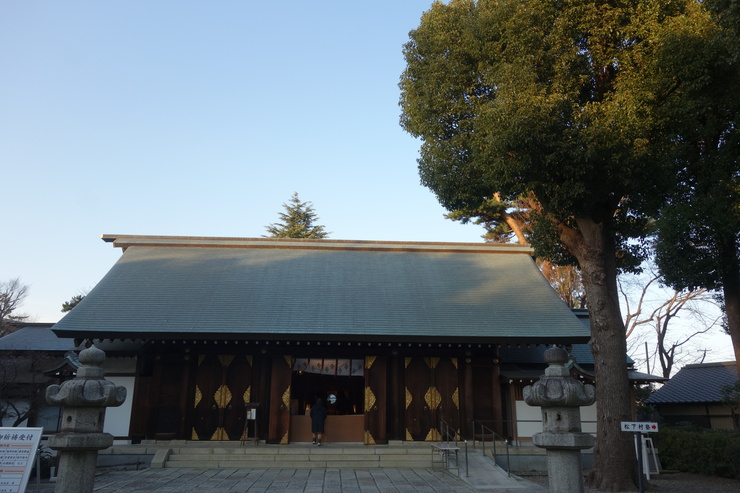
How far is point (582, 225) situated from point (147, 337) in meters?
11.8

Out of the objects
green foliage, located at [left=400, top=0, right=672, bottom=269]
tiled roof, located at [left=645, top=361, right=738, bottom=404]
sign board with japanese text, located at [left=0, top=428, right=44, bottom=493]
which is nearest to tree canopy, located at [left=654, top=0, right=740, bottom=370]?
green foliage, located at [left=400, top=0, right=672, bottom=269]

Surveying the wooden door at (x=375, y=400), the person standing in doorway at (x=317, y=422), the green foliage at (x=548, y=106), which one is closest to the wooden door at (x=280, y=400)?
the person standing in doorway at (x=317, y=422)

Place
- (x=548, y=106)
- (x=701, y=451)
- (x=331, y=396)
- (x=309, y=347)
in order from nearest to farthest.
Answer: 1. (x=548, y=106)
2. (x=701, y=451)
3. (x=309, y=347)
4. (x=331, y=396)

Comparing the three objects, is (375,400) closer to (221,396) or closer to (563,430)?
(221,396)

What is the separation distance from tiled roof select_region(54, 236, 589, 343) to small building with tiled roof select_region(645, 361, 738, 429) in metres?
8.57

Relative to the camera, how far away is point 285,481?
1157 cm

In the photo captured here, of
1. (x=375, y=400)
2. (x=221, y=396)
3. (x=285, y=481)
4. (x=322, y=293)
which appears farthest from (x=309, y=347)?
(x=285, y=481)

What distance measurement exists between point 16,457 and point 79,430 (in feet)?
3.71

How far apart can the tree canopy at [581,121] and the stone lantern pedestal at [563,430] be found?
5107mm

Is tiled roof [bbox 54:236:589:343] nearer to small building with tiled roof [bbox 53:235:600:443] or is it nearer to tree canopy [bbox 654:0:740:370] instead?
small building with tiled roof [bbox 53:235:600:443]

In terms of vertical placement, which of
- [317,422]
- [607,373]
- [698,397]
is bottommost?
[317,422]

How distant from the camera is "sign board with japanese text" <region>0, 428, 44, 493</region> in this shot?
720 centimetres

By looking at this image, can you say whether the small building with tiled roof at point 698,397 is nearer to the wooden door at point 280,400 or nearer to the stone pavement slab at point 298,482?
the stone pavement slab at point 298,482

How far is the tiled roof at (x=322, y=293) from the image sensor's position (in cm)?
1527
